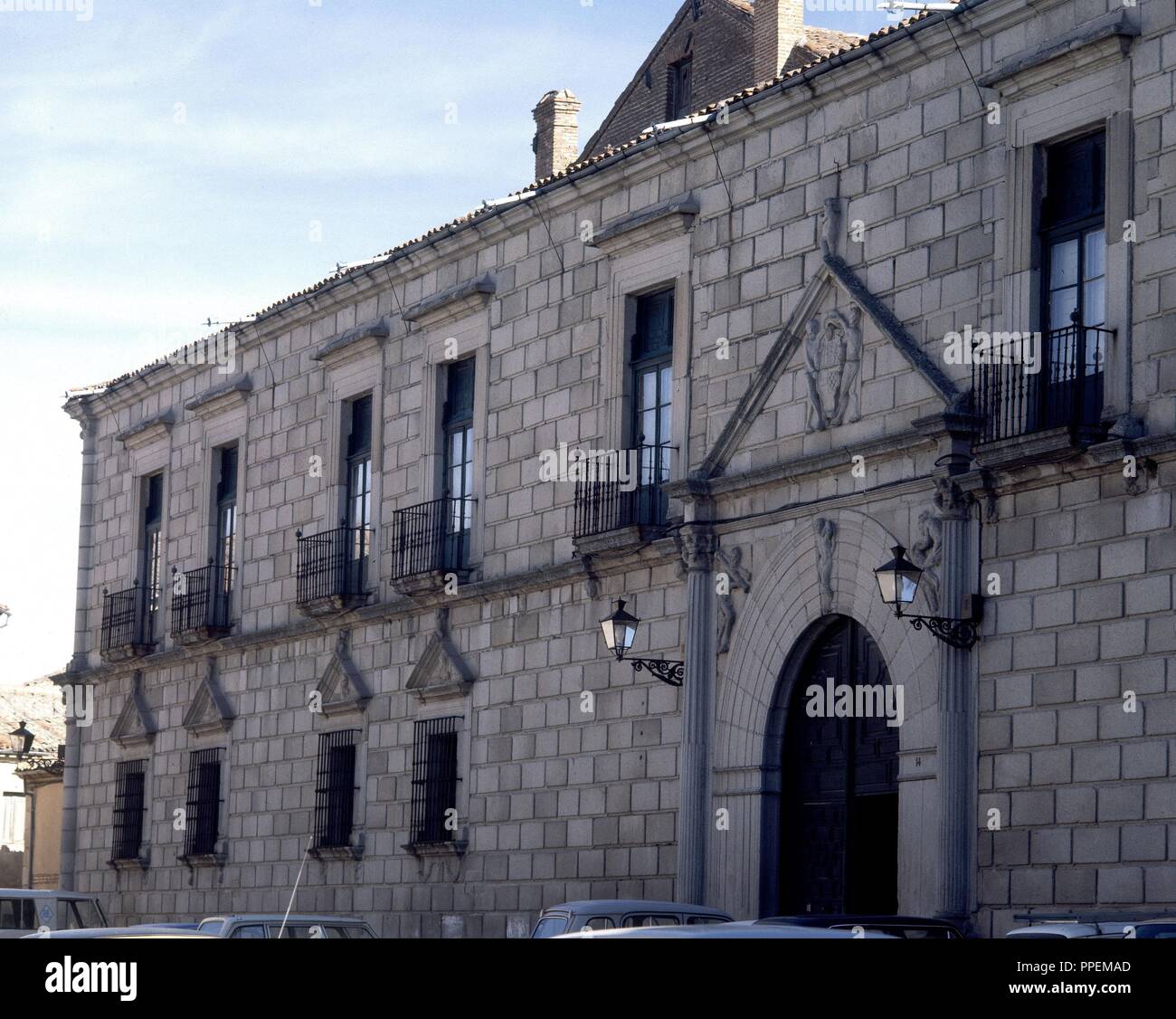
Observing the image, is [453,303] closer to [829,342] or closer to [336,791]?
[336,791]

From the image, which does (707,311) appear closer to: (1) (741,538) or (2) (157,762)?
(1) (741,538)

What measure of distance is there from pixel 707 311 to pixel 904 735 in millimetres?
5082

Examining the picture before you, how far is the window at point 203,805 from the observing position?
93.4 feet

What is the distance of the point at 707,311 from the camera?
64.7ft

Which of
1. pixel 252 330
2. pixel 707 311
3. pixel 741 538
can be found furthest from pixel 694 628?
pixel 252 330

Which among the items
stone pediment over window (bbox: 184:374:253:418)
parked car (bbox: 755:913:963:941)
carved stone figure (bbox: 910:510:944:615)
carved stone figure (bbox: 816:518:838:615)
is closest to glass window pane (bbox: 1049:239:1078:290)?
carved stone figure (bbox: 910:510:944:615)

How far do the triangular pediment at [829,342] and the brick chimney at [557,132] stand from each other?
15934 millimetres

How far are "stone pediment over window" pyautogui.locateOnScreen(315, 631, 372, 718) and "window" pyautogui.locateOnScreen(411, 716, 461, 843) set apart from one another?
1.46 m

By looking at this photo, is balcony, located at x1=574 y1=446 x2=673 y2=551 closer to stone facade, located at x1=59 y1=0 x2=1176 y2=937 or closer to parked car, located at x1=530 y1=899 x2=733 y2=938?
stone facade, located at x1=59 y1=0 x2=1176 y2=937

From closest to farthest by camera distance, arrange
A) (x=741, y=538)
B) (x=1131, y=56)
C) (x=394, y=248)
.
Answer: (x=1131, y=56)
(x=741, y=538)
(x=394, y=248)

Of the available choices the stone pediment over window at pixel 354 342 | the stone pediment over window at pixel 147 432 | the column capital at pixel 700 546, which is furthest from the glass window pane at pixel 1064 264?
the stone pediment over window at pixel 147 432

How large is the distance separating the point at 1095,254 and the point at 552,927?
21.0 ft

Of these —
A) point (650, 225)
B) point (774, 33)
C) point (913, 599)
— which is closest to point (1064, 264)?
point (913, 599)

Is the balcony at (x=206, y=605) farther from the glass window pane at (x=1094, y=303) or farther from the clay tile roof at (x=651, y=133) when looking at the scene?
the glass window pane at (x=1094, y=303)
